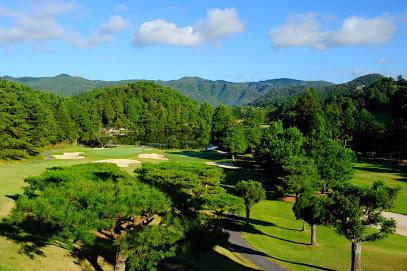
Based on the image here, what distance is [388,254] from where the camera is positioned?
34.3 m

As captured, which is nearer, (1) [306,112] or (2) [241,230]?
(2) [241,230]

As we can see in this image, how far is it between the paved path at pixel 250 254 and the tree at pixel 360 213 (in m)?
5.90

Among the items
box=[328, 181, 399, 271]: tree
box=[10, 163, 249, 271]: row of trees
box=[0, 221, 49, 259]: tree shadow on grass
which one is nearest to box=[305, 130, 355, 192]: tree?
box=[328, 181, 399, 271]: tree

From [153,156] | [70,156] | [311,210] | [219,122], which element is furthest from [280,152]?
[219,122]

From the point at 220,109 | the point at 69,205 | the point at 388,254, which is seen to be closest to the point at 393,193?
the point at 388,254

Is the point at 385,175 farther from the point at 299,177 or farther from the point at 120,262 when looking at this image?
the point at 120,262

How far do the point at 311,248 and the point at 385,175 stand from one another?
1753 inches

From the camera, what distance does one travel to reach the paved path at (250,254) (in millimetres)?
31578

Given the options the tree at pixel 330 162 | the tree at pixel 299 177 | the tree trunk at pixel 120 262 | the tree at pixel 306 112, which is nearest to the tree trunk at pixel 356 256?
the tree trunk at pixel 120 262

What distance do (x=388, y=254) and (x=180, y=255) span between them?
18255 mm

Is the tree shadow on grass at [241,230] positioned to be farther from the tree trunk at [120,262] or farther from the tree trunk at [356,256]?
the tree trunk at [120,262]

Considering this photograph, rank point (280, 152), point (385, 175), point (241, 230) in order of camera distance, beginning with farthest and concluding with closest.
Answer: point (385, 175) → point (280, 152) → point (241, 230)

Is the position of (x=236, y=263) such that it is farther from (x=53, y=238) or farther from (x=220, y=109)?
(x=220, y=109)

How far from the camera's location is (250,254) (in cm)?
3441
